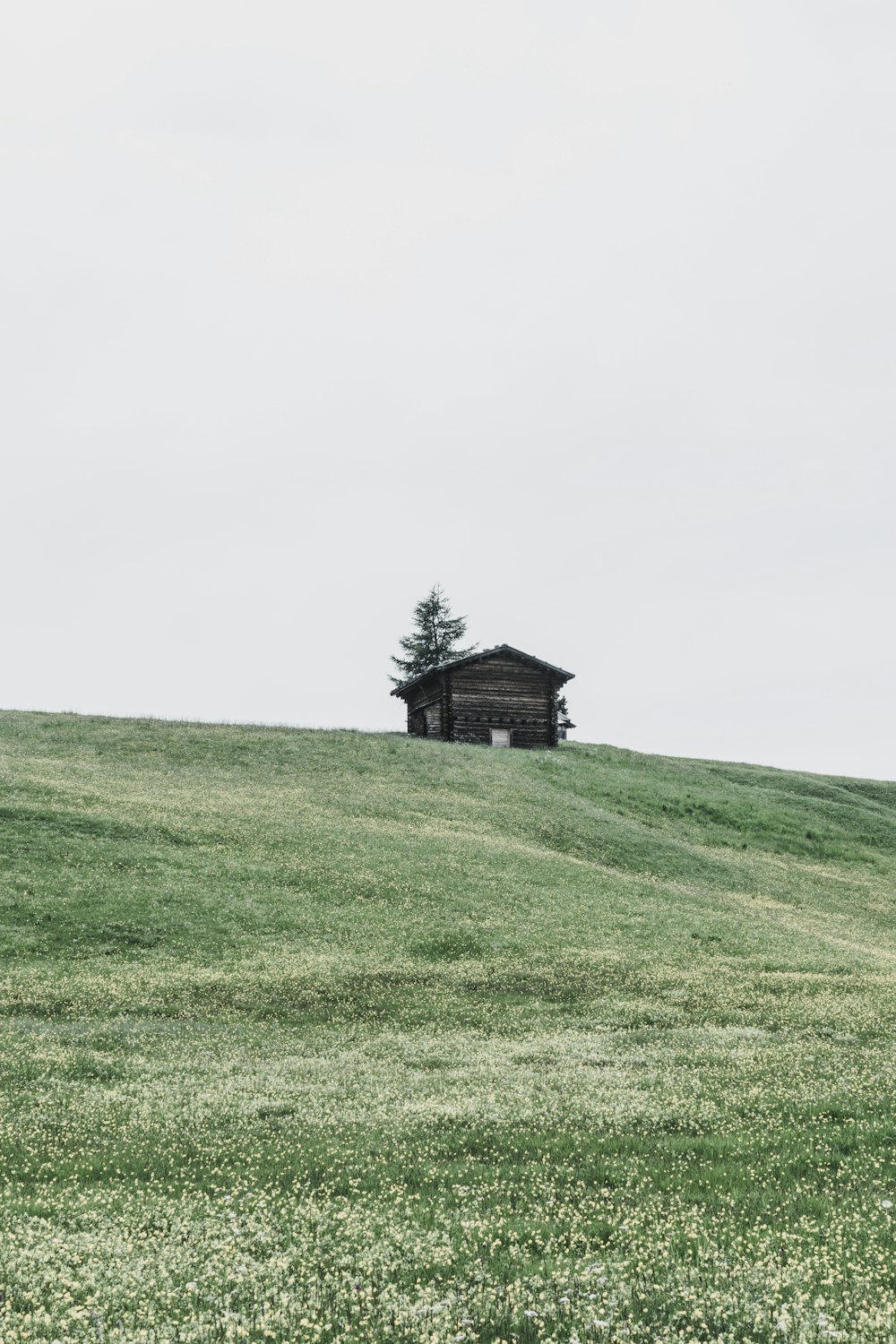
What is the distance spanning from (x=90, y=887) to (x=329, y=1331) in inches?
1163

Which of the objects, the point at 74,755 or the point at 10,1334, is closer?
the point at 10,1334

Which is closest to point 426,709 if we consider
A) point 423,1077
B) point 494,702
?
point 494,702

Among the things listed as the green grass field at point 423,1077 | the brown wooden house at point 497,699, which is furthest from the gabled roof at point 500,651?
the green grass field at point 423,1077

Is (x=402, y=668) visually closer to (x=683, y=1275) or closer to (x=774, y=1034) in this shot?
(x=774, y=1034)

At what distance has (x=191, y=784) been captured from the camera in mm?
54969

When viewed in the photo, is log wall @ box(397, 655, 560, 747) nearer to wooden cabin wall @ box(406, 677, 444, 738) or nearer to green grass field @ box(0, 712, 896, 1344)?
wooden cabin wall @ box(406, 677, 444, 738)

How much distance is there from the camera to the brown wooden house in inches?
3209

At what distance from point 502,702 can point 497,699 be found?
517mm

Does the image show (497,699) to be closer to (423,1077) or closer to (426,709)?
(426,709)

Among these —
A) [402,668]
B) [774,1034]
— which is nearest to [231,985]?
[774,1034]

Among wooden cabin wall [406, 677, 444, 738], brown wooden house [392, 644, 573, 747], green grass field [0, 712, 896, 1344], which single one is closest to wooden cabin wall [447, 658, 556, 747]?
brown wooden house [392, 644, 573, 747]

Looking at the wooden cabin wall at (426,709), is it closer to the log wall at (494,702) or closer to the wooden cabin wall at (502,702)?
the log wall at (494,702)

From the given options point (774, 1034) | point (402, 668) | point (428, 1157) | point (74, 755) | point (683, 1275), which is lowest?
point (774, 1034)

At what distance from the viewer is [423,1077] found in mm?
17797
